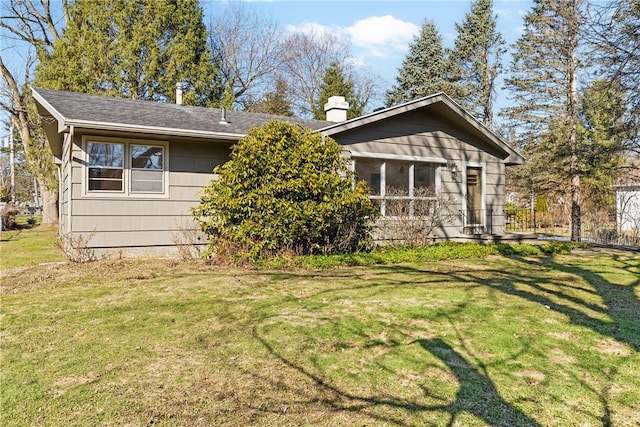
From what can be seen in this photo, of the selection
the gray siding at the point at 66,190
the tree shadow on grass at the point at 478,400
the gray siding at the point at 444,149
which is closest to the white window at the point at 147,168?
the gray siding at the point at 66,190

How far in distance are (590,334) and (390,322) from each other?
74.7 inches

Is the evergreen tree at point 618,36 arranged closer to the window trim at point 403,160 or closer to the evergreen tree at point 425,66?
the window trim at point 403,160

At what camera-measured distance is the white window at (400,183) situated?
10281 millimetres

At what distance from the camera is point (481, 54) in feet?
86.3

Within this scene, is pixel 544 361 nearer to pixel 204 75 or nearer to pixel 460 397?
pixel 460 397

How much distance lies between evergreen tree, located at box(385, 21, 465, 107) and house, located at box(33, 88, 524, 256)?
1647cm

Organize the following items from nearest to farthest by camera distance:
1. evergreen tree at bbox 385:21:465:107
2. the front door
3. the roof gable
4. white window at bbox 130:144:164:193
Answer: white window at bbox 130:144:164:193
the roof gable
the front door
evergreen tree at bbox 385:21:465:107

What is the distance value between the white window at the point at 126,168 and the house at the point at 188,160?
0.02 m

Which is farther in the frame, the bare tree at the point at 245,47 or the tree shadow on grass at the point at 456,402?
the bare tree at the point at 245,47

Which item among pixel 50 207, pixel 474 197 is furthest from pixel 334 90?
pixel 50 207

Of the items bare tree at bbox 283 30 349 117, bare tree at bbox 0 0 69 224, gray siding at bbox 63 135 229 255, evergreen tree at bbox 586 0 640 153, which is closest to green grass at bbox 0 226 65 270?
gray siding at bbox 63 135 229 255

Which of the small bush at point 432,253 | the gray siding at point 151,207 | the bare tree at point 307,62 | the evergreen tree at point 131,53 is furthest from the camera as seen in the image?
the bare tree at point 307,62

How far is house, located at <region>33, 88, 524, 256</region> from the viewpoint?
26.8ft

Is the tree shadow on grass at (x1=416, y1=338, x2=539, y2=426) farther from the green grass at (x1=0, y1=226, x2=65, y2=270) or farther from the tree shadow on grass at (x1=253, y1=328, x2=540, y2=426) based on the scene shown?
the green grass at (x1=0, y1=226, x2=65, y2=270)
